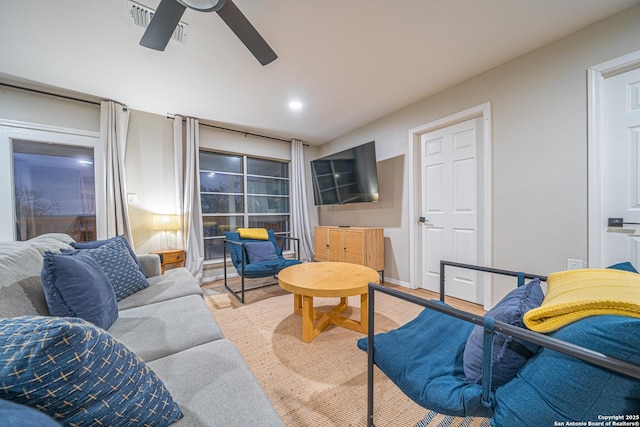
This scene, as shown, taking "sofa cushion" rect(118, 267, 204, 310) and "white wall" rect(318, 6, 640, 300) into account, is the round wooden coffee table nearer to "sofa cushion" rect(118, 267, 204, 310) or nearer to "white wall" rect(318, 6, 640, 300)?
"sofa cushion" rect(118, 267, 204, 310)

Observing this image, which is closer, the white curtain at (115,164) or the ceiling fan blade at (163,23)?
the ceiling fan blade at (163,23)

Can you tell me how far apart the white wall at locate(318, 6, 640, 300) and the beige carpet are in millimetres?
1265

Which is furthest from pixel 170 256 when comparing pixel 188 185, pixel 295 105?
pixel 295 105

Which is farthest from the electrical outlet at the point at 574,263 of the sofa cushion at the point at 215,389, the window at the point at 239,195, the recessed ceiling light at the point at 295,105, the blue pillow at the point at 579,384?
the window at the point at 239,195

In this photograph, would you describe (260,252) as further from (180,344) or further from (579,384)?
(579,384)

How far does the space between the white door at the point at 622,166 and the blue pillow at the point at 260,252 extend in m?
3.09

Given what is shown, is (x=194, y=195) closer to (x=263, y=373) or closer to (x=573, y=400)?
(x=263, y=373)

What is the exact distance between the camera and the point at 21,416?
36cm

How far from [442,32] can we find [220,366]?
2599mm

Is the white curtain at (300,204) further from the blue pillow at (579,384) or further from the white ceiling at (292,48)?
the blue pillow at (579,384)

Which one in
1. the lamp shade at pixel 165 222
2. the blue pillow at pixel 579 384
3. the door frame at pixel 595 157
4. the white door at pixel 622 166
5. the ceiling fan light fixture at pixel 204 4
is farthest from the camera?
the lamp shade at pixel 165 222

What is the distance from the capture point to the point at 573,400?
1.90 ft

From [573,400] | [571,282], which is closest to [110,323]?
[573,400]

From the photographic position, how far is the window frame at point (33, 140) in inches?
93.7
